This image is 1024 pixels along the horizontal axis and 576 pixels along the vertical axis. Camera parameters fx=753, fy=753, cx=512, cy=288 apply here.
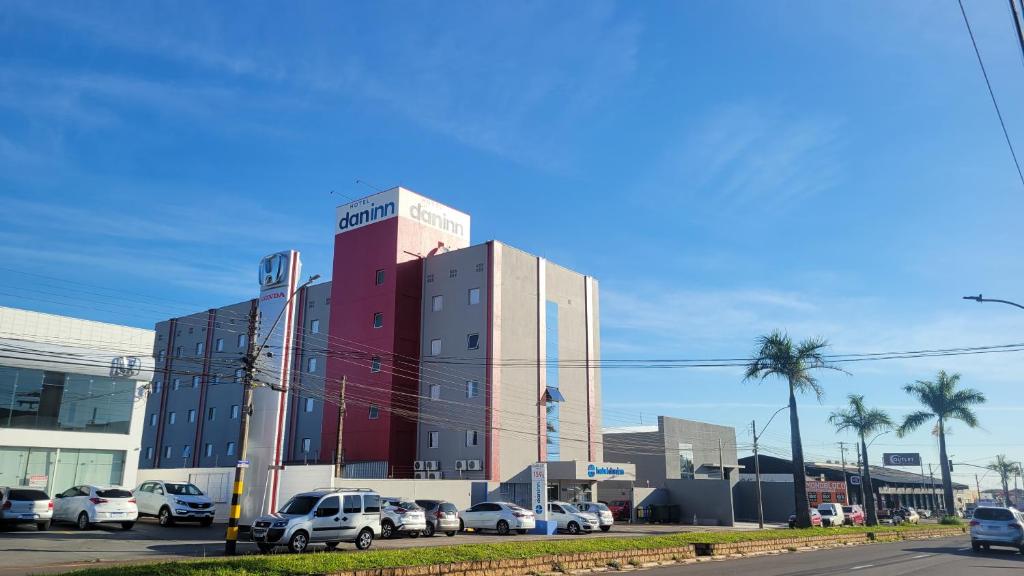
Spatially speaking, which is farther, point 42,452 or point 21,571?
point 42,452

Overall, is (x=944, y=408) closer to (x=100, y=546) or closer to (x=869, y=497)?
(x=869, y=497)

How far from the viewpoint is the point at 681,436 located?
72062 millimetres

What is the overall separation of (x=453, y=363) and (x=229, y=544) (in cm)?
3241

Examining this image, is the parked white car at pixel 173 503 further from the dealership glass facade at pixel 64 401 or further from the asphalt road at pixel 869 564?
the asphalt road at pixel 869 564

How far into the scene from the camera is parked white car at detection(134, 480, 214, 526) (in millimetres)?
32781

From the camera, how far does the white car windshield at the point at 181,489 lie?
33406mm

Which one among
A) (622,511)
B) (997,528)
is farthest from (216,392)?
(997,528)

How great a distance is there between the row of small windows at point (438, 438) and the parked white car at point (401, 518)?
19085 millimetres

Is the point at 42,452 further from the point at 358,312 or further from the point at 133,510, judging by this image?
the point at 358,312

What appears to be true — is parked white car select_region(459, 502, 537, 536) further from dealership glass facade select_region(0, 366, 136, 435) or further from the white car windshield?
dealership glass facade select_region(0, 366, 136, 435)

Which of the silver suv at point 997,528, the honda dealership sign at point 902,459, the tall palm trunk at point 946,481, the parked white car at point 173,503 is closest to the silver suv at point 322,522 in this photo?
the parked white car at point 173,503

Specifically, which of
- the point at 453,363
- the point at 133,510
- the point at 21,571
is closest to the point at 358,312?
the point at 453,363

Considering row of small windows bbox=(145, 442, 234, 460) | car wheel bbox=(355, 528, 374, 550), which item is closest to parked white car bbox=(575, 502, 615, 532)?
car wheel bbox=(355, 528, 374, 550)

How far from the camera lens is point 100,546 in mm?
24250
